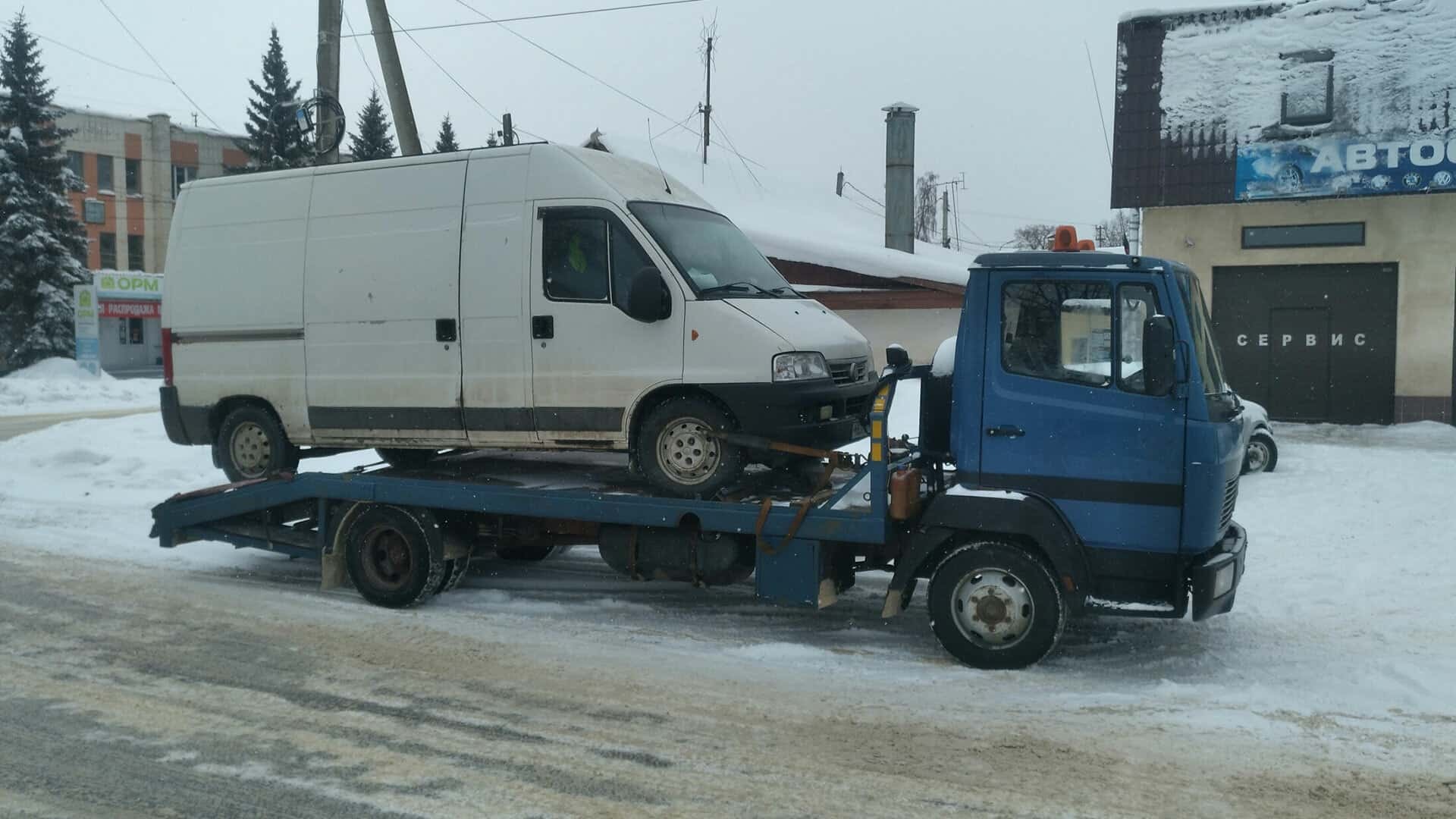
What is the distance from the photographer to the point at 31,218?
38375 mm

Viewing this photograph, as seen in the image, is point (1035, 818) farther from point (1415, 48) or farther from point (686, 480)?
point (1415, 48)

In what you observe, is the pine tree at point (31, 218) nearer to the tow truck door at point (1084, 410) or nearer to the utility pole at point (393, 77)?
the utility pole at point (393, 77)

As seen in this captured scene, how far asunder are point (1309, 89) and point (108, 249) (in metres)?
55.6

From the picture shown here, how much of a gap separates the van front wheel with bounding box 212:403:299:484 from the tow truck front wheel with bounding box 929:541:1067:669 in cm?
513

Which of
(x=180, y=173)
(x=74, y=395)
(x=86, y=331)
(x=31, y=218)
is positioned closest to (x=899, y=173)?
(x=74, y=395)

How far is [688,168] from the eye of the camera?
23391 mm

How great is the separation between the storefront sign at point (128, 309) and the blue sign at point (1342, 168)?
46.2 m

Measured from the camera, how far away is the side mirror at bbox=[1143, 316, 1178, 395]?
19.9 ft

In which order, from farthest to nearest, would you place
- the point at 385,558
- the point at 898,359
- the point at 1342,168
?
the point at 1342,168, the point at 385,558, the point at 898,359

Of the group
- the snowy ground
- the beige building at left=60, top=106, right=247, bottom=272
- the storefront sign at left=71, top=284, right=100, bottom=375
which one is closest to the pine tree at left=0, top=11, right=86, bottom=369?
the storefront sign at left=71, top=284, right=100, bottom=375

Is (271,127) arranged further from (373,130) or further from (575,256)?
(575,256)

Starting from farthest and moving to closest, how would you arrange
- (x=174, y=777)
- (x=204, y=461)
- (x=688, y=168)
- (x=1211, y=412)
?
(x=688, y=168) < (x=204, y=461) < (x=1211, y=412) < (x=174, y=777)

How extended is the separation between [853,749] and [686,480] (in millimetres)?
A: 2511

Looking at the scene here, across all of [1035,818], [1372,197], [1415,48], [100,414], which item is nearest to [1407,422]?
[1372,197]
